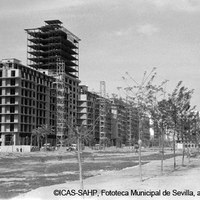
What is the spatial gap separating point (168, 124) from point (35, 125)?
351ft

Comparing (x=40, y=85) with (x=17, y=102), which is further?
(x=40, y=85)

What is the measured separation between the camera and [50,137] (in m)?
142

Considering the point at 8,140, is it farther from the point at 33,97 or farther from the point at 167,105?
the point at 167,105

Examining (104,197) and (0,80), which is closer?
(104,197)

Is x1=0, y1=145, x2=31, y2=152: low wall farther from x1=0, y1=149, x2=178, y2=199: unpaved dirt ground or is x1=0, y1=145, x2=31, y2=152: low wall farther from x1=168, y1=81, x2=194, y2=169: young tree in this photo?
x1=168, y1=81, x2=194, y2=169: young tree

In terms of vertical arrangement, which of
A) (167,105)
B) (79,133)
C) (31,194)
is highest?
(167,105)

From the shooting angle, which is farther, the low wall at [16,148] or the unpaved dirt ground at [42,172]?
the low wall at [16,148]

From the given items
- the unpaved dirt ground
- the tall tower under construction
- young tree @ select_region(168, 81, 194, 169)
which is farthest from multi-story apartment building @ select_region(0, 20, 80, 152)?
young tree @ select_region(168, 81, 194, 169)

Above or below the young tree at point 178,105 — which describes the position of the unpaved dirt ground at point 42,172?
below

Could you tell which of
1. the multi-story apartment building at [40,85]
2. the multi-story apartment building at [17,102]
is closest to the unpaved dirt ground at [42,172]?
the multi-story apartment building at [40,85]

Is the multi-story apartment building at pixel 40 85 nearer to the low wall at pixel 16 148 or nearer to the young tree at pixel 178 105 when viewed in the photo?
the low wall at pixel 16 148

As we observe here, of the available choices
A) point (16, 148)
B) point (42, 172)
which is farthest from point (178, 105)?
point (16, 148)

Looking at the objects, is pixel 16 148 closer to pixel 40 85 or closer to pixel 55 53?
pixel 40 85

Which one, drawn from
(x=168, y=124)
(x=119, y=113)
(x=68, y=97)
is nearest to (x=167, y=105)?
(x=168, y=124)
